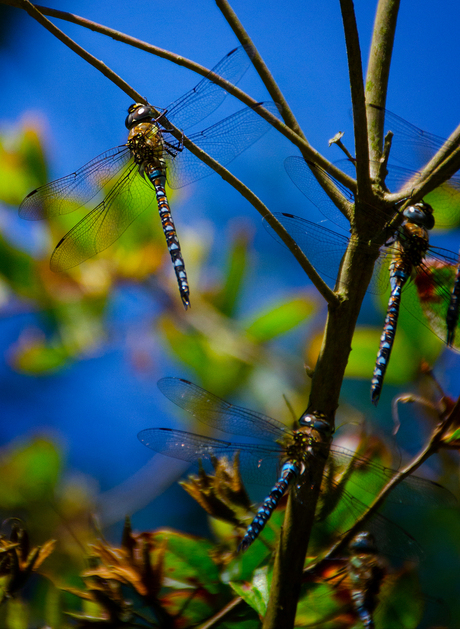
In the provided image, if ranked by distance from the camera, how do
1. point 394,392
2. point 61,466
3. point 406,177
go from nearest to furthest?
1. point 406,177
2. point 61,466
3. point 394,392

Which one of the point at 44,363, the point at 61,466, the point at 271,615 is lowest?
the point at 271,615

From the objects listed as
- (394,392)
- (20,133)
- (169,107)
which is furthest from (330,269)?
(20,133)

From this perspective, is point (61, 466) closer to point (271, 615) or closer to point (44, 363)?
point (44, 363)

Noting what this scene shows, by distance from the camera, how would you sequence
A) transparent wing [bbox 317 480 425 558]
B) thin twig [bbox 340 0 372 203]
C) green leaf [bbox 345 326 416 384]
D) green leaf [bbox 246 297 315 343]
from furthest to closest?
1. green leaf [bbox 246 297 315 343]
2. green leaf [bbox 345 326 416 384]
3. transparent wing [bbox 317 480 425 558]
4. thin twig [bbox 340 0 372 203]

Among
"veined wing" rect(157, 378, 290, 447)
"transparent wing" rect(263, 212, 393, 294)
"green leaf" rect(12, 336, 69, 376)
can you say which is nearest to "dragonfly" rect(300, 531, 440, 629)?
"veined wing" rect(157, 378, 290, 447)

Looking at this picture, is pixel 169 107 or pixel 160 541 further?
pixel 169 107

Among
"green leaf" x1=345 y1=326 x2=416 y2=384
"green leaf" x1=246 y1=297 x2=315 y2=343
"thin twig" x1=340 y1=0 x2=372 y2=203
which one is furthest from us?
"green leaf" x1=246 y1=297 x2=315 y2=343

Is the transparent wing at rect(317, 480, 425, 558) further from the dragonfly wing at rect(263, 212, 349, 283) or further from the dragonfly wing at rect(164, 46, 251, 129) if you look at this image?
the dragonfly wing at rect(164, 46, 251, 129)

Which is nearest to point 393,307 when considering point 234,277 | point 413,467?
point 413,467
